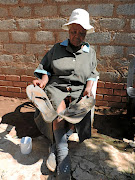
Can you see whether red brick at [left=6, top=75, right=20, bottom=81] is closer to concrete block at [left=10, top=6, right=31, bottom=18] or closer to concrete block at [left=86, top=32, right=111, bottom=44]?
concrete block at [left=10, top=6, right=31, bottom=18]

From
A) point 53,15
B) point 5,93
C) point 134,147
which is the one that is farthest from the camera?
point 5,93

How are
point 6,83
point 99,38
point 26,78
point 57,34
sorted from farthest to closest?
1. point 6,83
2. point 26,78
3. point 57,34
4. point 99,38

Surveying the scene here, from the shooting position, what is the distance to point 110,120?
289 centimetres

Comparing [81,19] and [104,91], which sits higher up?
[81,19]

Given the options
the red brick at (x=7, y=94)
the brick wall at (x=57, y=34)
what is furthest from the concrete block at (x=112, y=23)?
the red brick at (x=7, y=94)

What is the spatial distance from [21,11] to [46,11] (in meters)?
0.46

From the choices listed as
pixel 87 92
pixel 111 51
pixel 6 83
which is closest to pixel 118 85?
pixel 111 51

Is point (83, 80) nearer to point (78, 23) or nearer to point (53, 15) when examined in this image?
point (78, 23)

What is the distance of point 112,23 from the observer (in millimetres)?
2691

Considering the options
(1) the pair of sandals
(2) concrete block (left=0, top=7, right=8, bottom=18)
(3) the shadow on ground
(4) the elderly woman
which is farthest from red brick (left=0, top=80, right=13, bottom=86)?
(1) the pair of sandals

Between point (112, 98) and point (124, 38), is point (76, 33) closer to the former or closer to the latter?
point (124, 38)

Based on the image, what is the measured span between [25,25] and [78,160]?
239cm

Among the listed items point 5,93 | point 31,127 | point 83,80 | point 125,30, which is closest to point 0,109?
point 5,93

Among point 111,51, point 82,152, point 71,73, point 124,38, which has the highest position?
point 124,38
